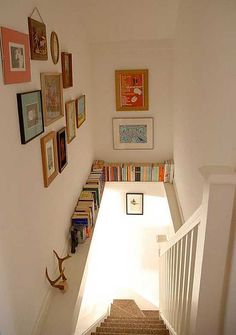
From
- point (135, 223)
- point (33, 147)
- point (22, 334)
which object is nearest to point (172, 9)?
point (33, 147)

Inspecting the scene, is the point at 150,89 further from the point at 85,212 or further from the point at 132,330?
the point at 132,330

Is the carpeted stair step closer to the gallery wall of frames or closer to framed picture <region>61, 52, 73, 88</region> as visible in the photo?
the gallery wall of frames

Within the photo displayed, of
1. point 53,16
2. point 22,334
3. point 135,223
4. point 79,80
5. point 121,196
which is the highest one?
point 53,16

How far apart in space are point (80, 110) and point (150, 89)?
4.55ft

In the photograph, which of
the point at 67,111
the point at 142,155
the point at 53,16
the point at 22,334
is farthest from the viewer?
the point at 142,155

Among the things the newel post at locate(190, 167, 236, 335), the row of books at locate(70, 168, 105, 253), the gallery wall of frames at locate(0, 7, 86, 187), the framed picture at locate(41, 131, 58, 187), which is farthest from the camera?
the row of books at locate(70, 168, 105, 253)

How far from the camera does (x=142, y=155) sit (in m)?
5.02

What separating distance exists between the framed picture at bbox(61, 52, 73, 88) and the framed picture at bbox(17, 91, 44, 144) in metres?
0.85

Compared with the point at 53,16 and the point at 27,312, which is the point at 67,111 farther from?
the point at 27,312

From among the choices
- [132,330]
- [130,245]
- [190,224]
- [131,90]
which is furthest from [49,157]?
[130,245]

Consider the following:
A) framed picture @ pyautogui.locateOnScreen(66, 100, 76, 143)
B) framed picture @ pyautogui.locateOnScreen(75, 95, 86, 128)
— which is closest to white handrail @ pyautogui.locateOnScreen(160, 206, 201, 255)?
framed picture @ pyautogui.locateOnScreen(66, 100, 76, 143)

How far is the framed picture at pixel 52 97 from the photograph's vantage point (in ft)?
7.71

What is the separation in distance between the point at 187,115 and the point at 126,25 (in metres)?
1.77

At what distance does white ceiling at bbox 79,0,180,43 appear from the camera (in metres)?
3.58
